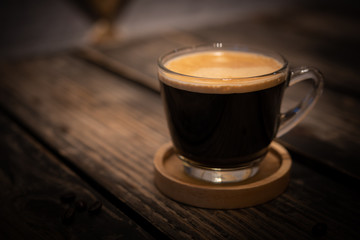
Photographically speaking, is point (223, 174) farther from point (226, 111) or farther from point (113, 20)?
point (113, 20)

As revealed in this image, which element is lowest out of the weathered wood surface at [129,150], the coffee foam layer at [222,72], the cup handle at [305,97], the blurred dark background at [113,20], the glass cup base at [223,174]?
the blurred dark background at [113,20]

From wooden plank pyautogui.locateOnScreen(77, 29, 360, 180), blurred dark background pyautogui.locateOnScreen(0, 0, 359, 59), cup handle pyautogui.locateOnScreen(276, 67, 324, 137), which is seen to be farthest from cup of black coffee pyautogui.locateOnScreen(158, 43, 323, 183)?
blurred dark background pyautogui.locateOnScreen(0, 0, 359, 59)

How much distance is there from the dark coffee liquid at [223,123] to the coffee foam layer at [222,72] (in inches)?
0.4

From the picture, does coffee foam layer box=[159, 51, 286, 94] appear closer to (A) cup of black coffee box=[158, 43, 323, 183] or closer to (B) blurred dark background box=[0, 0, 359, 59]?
(A) cup of black coffee box=[158, 43, 323, 183]

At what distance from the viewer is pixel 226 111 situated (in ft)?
1.95

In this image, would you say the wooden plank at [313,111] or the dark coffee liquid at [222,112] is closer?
the dark coffee liquid at [222,112]

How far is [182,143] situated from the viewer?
65 cm

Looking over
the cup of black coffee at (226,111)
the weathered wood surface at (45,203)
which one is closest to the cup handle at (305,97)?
the cup of black coffee at (226,111)

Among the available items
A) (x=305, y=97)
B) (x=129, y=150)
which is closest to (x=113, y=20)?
(x=129, y=150)

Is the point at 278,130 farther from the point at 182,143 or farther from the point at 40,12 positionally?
the point at 40,12

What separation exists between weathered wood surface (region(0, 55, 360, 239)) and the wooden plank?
41mm

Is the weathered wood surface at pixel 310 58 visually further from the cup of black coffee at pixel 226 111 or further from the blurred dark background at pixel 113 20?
the cup of black coffee at pixel 226 111

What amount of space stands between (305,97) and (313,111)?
0.25 meters

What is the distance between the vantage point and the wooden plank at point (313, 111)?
736mm
